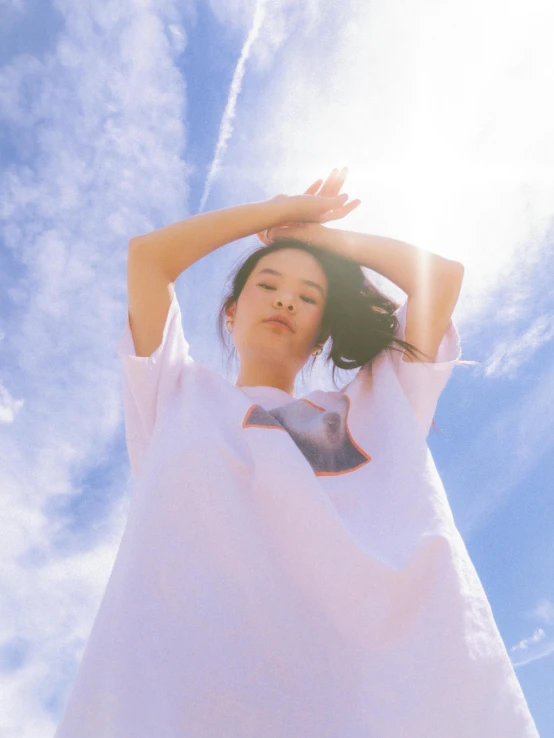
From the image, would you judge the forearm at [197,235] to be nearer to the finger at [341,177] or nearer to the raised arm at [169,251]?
the raised arm at [169,251]

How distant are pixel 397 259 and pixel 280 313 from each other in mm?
669

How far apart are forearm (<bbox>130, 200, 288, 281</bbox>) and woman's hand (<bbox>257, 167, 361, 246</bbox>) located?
18 centimetres

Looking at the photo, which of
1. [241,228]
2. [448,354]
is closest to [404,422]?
[448,354]

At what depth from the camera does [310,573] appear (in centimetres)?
234

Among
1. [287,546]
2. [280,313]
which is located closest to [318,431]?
[287,546]

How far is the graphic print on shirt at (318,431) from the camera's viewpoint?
284cm

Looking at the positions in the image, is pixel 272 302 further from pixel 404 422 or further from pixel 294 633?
pixel 294 633

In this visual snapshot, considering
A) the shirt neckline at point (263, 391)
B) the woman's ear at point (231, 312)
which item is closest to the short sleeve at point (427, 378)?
the shirt neckline at point (263, 391)

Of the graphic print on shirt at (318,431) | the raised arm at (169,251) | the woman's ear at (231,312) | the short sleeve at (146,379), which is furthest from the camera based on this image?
the woman's ear at (231,312)

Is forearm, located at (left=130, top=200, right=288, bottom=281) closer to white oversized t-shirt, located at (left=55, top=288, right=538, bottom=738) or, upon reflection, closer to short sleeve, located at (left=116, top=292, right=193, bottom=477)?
short sleeve, located at (left=116, top=292, right=193, bottom=477)

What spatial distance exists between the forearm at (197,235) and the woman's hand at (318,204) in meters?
0.18

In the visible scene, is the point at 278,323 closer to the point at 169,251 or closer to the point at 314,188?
the point at 169,251

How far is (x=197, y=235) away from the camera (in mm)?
3336

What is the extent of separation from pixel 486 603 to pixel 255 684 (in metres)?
0.86
